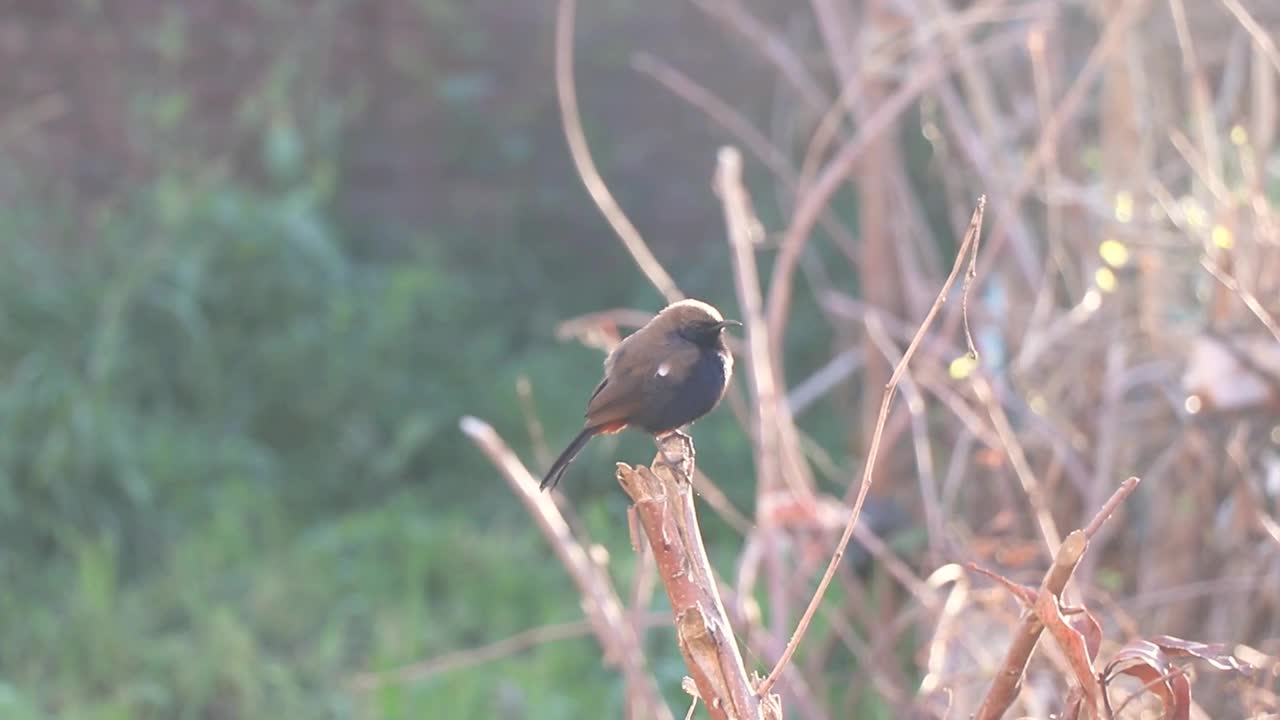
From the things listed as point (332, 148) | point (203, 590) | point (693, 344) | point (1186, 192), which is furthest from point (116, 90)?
point (693, 344)

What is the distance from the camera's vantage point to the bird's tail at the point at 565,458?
3.18 m

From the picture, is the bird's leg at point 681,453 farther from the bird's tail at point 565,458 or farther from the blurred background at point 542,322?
the blurred background at point 542,322

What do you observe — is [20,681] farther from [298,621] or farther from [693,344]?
[693,344]

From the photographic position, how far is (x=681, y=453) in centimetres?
330

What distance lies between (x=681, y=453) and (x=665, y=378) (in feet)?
0.56

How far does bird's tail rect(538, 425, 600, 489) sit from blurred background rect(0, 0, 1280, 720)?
3.5 inches

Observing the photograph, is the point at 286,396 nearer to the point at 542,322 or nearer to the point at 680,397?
the point at 542,322

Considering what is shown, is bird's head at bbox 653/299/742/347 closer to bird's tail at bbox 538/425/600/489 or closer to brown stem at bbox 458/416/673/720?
bird's tail at bbox 538/425/600/489

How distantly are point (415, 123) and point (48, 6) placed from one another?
1.77 m

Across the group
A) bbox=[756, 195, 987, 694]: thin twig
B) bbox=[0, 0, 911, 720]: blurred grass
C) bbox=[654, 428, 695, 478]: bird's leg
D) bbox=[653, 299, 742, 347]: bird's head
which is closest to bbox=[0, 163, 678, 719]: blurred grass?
bbox=[0, 0, 911, 720]: blurred grass

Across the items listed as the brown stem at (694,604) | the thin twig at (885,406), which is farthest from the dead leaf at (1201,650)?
the brown stem at (694,604)

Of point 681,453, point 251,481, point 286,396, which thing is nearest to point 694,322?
point 681,453

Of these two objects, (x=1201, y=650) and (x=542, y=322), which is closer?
(x=1201, y=650)

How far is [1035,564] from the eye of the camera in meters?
5.18
